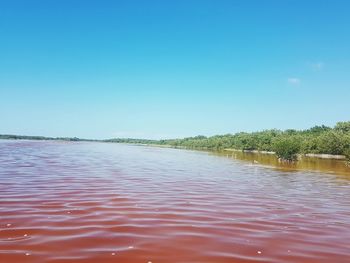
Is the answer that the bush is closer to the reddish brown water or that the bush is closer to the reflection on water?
the reflection on water

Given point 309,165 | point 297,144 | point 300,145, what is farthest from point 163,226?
point 300,145

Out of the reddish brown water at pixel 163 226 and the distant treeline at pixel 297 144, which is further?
the distant treeline at pixel 297 144

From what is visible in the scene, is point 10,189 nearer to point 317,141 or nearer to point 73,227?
point 73,227

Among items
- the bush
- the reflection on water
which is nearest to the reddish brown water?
the reflection on water

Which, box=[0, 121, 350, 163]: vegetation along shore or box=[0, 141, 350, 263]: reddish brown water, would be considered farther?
box=[0, 121, 350, 163]: vegetation along shore

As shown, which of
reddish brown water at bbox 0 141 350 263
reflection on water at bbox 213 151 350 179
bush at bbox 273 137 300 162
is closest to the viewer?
reddish brown water at bbox 0 141 350 263

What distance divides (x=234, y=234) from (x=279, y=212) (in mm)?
3932

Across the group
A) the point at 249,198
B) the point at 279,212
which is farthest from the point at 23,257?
the point at 249,198

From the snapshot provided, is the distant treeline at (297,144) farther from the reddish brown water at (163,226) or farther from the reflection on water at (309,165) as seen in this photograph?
the reddish brown water at (163,226)

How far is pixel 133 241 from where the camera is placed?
7586 mm

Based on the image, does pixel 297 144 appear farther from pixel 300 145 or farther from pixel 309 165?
pixel 300 145

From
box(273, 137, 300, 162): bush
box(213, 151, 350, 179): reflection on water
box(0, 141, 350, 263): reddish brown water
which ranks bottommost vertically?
box(0, 141, 350, 263): reddish brown water

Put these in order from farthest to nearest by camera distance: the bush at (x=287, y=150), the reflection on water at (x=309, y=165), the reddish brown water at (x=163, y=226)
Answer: the bush at (x=287, y=150)
the reflection on water at (x=309, y=165)
the reddish brown water at (x=163, y=226)

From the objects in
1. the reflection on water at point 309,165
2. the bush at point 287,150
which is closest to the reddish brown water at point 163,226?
the reflection on water at point 309,165
